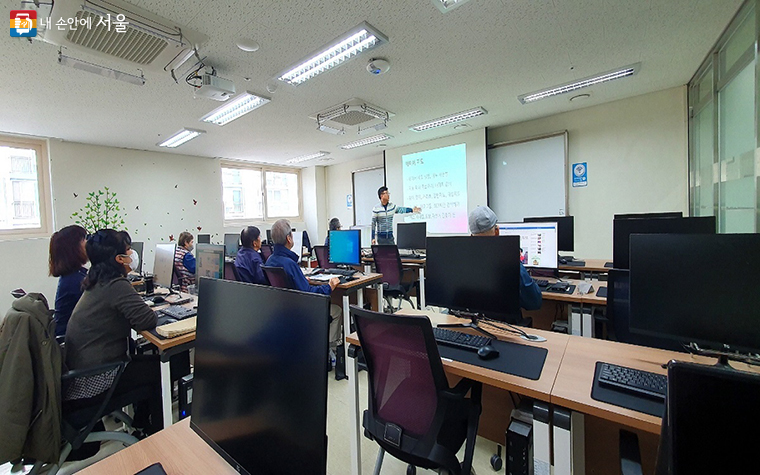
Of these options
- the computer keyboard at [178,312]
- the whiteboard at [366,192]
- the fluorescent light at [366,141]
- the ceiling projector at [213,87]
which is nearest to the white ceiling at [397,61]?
the ceiling projector at [213,87]

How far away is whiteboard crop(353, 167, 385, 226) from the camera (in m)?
7.42

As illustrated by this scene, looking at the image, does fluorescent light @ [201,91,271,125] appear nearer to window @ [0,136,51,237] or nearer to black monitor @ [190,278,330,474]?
window @ [0,136,51,237]

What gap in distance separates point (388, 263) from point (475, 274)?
8.46 ft

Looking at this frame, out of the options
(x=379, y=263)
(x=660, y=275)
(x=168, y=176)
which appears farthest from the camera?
(x=168, y=176)

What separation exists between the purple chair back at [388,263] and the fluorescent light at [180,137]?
11.1ft

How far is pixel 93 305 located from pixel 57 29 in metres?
1.79

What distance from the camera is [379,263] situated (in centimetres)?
433

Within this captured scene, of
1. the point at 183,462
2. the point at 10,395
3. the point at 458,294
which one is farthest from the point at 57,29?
the point at 458,294

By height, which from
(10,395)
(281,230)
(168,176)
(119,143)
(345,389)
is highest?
(119,143)

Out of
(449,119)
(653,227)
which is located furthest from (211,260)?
(449,119)

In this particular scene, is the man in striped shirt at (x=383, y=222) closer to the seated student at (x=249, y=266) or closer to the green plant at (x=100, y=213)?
the seated student at (x=249, y=266)

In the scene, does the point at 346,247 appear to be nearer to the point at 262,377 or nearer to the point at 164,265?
the point at 164,265

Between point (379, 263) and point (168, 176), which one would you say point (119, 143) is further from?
point (379, 263)

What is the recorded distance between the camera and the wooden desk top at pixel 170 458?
2.82ft
